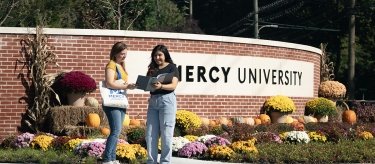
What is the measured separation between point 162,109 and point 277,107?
10.6 m

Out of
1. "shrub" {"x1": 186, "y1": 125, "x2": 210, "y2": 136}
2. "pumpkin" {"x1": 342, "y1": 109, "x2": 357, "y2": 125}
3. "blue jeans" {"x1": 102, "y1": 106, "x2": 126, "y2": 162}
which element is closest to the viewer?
"blue jeans" {"x1": 102, "y1": 106, "x2": 126, "y2": 162}

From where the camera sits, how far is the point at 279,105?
20953 mm

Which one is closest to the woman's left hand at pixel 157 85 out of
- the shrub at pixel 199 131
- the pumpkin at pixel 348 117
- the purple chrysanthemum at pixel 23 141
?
the purple chrysanthemum at pixel 23 141

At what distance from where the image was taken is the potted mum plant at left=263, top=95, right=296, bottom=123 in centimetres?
2089

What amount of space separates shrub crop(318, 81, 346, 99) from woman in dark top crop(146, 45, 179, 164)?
Answer: 48.6ft

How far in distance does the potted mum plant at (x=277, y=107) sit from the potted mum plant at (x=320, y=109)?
1881mm

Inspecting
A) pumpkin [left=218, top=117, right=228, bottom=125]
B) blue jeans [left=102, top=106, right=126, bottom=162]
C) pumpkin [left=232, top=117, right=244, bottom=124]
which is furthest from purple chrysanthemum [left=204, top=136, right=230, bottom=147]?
pumpkin [left=232, top=117, right=244, bottom=124]

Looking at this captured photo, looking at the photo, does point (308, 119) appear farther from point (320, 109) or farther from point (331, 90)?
point (331, 90)

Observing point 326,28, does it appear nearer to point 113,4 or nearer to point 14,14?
point 113,4

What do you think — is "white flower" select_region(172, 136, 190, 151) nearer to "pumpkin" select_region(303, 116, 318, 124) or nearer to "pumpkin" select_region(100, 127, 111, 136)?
"pumpkin" select_region(100, 127, 111, 136)

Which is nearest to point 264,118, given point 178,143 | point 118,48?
point 178,143

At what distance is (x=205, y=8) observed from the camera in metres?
68.6

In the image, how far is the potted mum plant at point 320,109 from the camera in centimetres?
2273

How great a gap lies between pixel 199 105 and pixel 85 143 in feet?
22.5
